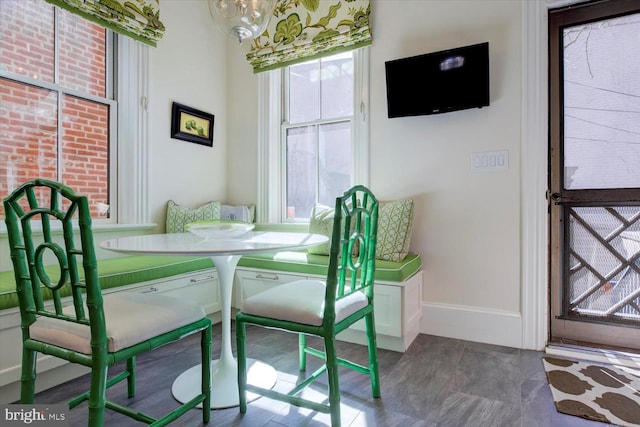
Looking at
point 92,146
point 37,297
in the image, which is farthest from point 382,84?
point 37,297

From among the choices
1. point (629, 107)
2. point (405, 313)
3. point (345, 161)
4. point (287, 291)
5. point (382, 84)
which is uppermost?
point (382, 84)

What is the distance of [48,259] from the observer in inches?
88.4

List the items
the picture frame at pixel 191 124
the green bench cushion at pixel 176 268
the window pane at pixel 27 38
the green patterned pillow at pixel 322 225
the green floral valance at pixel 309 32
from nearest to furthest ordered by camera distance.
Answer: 1. the green bench cushion at pixel 176 268
2. the window pane at pixel 27 38
3. the green patterned pillow at pixel 322 225
4. the green floral valance at pixel 309 32
5. the picture frame at pixel 191 124

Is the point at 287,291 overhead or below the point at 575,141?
below

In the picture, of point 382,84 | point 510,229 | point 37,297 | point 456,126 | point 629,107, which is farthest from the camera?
point 382,84

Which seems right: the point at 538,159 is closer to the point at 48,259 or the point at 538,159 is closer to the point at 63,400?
the point at 63,400

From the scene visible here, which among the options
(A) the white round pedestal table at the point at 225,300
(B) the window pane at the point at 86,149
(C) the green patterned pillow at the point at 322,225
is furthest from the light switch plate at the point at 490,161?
(B) the window pane at the point at 86,149

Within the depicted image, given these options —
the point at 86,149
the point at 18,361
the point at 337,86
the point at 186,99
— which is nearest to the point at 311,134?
the point at 337,86

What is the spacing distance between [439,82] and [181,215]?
2229 millimetres

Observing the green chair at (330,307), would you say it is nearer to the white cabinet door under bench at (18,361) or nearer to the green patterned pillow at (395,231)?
the white cabinet door under bench at (18,361)

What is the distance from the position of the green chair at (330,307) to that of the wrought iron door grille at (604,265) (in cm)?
155

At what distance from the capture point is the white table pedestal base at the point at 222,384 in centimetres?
161

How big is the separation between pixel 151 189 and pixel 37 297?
1.79 m

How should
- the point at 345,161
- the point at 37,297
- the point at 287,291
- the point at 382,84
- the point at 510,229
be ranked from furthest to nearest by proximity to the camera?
1. the point at 345,161
2. the point at 382,84
3. the point at 510,229
4. the point at 287,291
5. the point at 37,297
